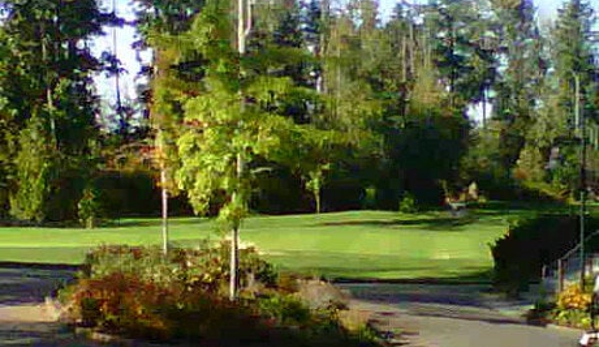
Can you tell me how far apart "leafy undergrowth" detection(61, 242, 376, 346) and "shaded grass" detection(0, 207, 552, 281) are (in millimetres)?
15588

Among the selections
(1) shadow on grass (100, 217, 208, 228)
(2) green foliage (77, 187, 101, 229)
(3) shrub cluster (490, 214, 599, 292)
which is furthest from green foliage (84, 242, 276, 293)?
(2) green foliage (77, 187, 101, 229)

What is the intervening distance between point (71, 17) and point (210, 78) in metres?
61.0

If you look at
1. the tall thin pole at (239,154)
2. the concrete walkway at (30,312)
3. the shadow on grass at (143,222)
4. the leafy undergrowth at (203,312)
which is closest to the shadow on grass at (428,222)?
the shadow on grass at (143,222)

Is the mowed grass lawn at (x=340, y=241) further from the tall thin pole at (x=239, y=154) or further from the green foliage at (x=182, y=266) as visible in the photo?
the tall thin pole at (x=239, y=154)

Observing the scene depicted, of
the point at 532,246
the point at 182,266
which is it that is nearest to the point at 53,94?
the point at 532,246

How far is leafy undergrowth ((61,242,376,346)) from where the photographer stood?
1847 centimetres

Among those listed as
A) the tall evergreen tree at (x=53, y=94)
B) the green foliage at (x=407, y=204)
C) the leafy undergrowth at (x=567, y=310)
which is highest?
the tall evergreen tree at (x=53, y=94)

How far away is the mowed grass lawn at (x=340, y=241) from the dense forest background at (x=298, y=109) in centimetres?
324

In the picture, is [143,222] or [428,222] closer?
[143,222]

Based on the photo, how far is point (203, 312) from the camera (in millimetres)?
18703

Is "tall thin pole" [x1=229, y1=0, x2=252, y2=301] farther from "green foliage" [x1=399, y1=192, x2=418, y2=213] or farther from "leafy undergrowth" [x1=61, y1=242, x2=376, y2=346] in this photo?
"green foliage" [x1=399, y1=192, x2=418, y2=213]

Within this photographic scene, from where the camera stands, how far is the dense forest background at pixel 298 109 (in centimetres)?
2002

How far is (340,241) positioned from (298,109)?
32.2 m

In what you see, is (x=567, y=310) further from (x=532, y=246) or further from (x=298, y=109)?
(x=532, y=246)
